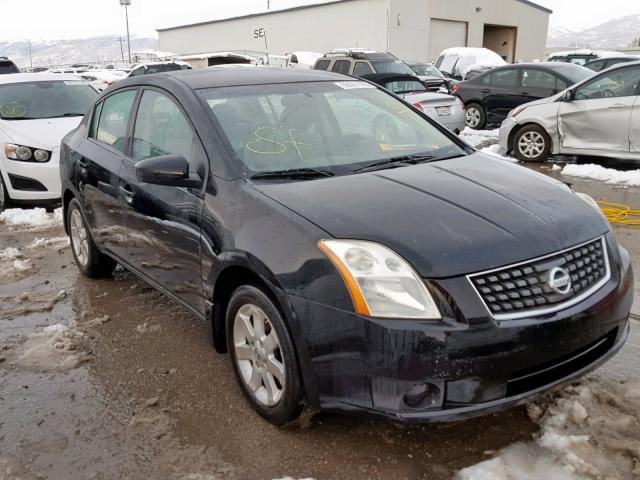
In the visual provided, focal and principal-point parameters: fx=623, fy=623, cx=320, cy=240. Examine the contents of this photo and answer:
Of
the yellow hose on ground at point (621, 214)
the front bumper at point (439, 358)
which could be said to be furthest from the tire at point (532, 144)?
the front bumper at point (439, 358)

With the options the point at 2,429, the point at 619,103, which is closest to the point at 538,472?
the point at 2,429

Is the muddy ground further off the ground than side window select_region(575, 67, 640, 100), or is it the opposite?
side window select_region(575, 67, 640, 100)

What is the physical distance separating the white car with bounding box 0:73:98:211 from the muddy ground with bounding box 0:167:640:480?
322 cm

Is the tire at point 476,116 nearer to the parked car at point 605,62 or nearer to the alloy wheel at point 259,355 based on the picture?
the parked car at point 605,62

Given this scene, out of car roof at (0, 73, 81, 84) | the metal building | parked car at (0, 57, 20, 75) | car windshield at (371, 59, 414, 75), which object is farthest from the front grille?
the metal building

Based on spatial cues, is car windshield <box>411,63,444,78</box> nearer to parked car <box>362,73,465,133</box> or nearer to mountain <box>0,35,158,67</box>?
parked car <box>362,73,465,133</box>

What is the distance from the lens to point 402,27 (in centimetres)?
4022

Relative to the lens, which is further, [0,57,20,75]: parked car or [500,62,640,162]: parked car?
[0,57,20,75]: parked car

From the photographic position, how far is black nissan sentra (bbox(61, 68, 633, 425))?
94.9 inches

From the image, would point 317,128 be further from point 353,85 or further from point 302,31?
point 302,31

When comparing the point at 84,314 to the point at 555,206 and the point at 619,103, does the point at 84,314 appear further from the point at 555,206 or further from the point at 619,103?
the point at 619,103

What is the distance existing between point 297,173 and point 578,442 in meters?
1.82

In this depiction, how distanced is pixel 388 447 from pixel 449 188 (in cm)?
125

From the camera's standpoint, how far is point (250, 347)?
3031 millimetres
